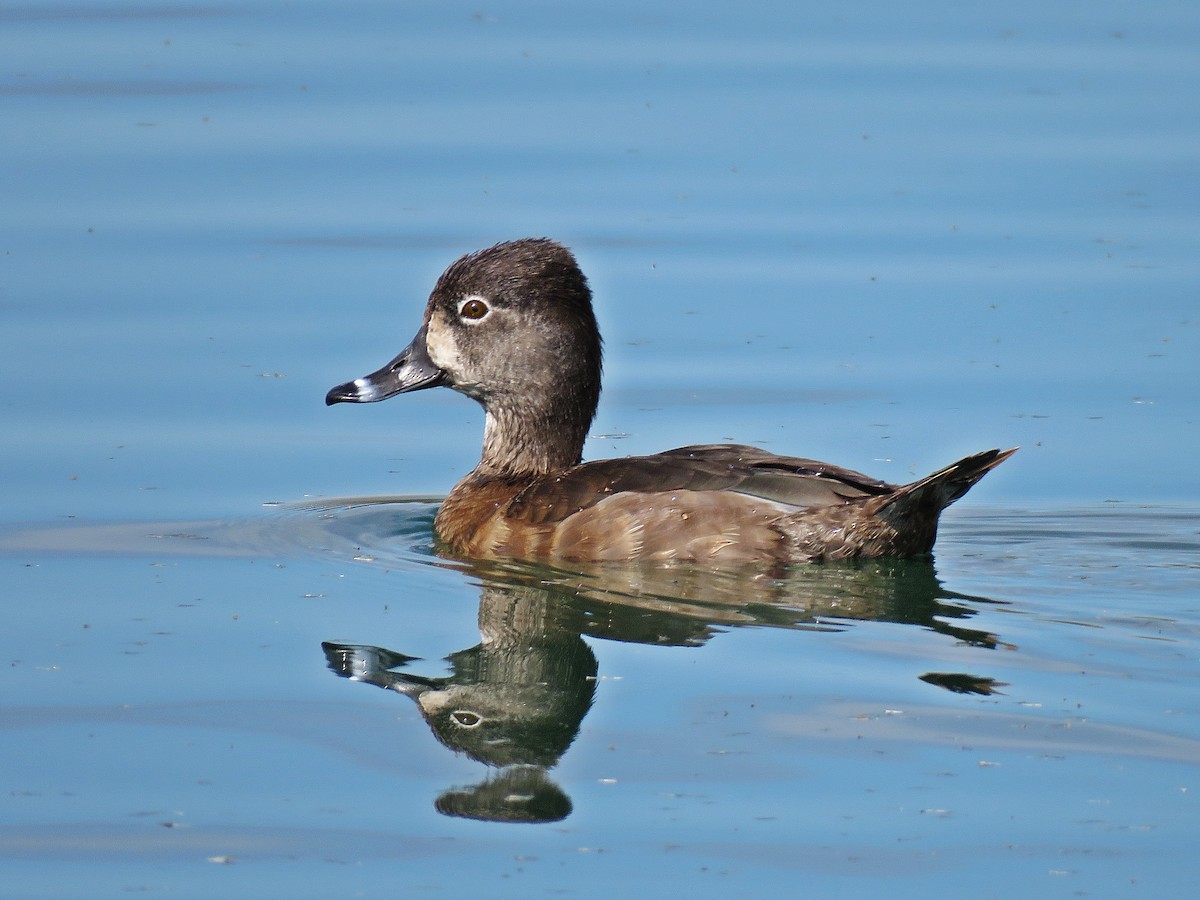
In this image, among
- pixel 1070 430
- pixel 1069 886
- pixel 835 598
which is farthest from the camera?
pixel 1070 430

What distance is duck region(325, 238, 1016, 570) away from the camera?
7.98 m

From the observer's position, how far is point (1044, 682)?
6.62m

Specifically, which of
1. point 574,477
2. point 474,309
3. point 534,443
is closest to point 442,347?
point 474,309

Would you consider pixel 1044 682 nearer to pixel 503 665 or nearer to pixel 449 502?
pixel 503 665

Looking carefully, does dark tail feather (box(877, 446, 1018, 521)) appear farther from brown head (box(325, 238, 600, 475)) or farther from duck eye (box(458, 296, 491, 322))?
duck eye (box(458, 296, 491, 322))

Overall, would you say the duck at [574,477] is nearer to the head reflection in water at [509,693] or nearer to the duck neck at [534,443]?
the duck neck at [534,443]

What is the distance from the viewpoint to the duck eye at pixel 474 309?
902cm

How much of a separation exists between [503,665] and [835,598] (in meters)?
1.40

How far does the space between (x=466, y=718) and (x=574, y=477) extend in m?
2.17

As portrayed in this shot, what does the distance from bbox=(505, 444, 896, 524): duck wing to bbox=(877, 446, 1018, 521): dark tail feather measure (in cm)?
13

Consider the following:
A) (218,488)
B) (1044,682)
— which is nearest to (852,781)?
(1044,682)

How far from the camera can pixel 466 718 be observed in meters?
6.41

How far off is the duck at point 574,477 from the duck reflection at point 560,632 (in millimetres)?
124

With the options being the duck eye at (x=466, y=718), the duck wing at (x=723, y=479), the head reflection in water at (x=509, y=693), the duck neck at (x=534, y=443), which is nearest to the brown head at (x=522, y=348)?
the duck neck at (x=534, y=443)
